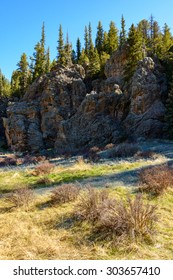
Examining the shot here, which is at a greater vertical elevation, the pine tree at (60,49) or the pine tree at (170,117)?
the pine tree at (60,49)

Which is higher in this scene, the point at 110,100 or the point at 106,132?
the point at 110,100

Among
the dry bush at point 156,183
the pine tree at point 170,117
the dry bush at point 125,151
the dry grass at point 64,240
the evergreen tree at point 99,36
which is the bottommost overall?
the dry grass at point 64,240

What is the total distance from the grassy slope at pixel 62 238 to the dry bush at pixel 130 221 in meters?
0.27

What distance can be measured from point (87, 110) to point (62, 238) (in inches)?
1263

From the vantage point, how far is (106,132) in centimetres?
3453

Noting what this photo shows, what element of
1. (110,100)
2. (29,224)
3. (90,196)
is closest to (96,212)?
(90,196)

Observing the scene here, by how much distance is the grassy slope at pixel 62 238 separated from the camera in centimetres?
531

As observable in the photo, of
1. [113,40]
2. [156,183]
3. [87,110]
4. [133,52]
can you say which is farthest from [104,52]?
[156,183]

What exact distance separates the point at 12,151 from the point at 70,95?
1486 cm

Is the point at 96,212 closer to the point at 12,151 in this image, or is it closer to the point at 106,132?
the point at 106,132

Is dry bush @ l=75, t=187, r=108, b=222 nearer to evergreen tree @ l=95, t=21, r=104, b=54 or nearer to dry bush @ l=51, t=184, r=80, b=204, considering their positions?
dry bush @ l=51, t=184, r=80, b=204

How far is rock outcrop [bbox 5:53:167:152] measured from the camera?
112 feet

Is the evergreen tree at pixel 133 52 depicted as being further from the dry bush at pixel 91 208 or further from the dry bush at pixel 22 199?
the dry bush at pixel 91 208

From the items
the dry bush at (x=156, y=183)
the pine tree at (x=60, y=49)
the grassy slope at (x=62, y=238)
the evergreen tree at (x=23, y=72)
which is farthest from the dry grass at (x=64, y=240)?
the evergreen tree at (x=23, y=72)
